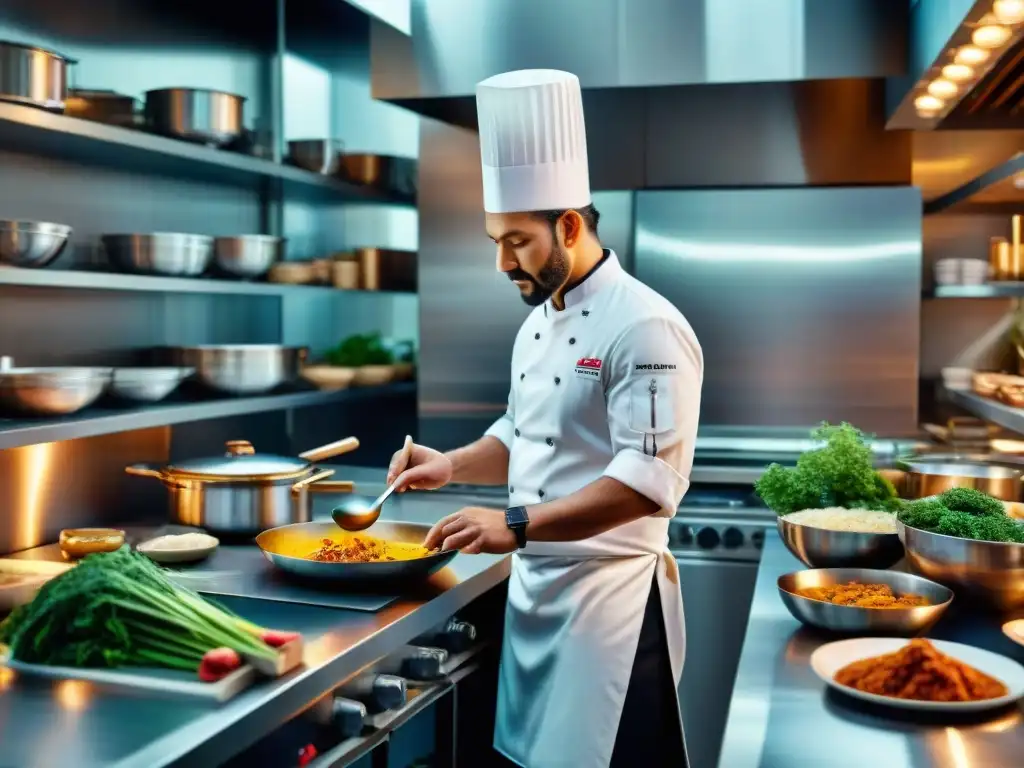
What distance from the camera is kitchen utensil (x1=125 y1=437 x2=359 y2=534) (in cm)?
248

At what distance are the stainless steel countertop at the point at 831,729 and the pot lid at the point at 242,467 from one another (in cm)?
117

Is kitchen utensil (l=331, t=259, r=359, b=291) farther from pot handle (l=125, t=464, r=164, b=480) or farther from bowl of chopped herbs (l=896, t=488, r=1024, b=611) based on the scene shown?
bowl of chopped herbs (l=896, t=488, r=1024, b=611)

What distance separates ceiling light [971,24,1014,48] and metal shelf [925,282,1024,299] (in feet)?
2.18

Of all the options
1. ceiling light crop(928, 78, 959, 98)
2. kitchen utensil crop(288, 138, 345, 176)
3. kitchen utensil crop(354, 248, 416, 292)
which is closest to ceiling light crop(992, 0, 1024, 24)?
ceiling light crop(928, 78, 959, 98)

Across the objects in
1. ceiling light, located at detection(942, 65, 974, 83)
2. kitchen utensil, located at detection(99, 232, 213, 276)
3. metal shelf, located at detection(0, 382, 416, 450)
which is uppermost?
ceiling light, located at detection(942, 65, 974, 83)

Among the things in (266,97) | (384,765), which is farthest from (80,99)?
(384,765)

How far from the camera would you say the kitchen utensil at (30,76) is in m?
2.16

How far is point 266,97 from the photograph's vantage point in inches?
146

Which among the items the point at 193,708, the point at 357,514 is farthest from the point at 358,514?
the point at 193,708

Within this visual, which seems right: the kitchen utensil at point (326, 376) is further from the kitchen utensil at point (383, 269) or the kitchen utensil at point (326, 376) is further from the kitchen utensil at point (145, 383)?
the kitchen utensil at point (145, 383)

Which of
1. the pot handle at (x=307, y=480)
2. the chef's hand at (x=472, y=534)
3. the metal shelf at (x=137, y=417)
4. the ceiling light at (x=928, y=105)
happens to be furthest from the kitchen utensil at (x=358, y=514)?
the ceiling light at (x=928, y=105)

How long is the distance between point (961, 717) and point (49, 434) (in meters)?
1.66

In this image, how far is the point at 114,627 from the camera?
5.55 ft

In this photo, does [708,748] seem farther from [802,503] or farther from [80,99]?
[80,99]
